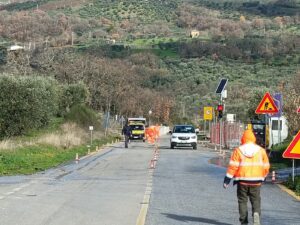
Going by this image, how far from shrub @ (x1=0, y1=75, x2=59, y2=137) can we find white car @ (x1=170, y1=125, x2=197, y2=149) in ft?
35.9

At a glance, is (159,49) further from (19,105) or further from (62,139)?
(19,105)

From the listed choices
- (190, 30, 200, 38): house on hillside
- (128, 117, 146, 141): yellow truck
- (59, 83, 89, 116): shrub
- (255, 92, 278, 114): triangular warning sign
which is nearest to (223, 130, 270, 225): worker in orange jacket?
(255, 92, 278, 114): triangular warning sign

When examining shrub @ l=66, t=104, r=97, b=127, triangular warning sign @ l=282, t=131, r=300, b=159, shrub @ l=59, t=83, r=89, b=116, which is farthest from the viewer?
shrub @ l=59, t=83, r=89, b=116

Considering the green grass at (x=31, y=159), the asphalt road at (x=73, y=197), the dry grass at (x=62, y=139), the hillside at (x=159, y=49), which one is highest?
the hillside at (x=159, y=49)

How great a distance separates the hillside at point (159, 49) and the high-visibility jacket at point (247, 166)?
5216 cm

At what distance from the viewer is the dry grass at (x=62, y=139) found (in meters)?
32.8

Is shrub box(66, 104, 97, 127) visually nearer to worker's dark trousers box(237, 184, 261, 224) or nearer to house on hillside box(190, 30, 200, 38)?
worker's dark trousers box(237, 184, 261, 224)

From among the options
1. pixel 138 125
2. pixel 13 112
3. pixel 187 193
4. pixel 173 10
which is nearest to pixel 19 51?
pixel 138 125

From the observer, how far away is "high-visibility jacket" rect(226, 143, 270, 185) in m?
10.9

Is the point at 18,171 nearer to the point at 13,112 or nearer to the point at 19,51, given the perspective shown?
the point at 13,112

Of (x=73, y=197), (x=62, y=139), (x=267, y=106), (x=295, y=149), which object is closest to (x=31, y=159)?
(x=267, y=106)

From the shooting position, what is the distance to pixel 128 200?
1509cm

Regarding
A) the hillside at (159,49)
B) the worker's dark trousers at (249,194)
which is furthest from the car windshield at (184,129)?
the worker's dark trousers at (249,194)

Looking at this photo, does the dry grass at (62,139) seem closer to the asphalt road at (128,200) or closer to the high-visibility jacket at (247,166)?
the asphalt road at (128,200)
